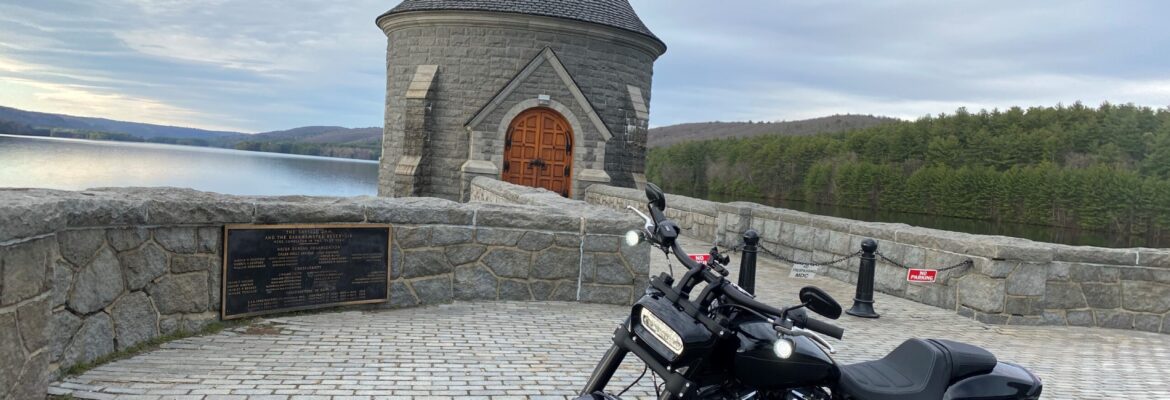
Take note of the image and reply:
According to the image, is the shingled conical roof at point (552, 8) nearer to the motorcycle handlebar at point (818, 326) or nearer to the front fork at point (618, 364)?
the front fork at point (618, 364)

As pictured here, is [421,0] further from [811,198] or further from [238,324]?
[811,198]

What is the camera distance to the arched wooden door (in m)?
19.7

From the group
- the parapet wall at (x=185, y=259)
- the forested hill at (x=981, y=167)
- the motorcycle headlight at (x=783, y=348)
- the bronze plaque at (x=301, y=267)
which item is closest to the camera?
the motorcycle headlight at (x=783, y=348)

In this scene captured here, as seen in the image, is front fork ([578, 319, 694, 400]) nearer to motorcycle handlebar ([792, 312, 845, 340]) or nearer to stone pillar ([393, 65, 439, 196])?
motorcycle handlebar ([792, 312, 845, 340])

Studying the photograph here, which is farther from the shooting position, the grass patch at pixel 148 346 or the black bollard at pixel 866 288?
the black bollard at pixel 866 288

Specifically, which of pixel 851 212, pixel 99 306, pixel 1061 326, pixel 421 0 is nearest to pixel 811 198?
pixel 851 212

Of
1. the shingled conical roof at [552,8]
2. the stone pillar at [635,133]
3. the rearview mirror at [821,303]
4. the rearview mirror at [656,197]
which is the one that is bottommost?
the rearview mirror at [821,303]

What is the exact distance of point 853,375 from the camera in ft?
8.52

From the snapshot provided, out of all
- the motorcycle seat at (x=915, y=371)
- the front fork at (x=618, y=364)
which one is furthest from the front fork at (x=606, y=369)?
the motorcycle seat at (x=915, y=371)

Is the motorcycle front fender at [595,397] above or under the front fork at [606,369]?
under

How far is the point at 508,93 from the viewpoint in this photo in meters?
19.2

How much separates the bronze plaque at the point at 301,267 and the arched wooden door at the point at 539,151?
529 inches

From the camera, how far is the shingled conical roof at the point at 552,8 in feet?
63.2

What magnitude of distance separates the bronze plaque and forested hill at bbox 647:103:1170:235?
69.5m
